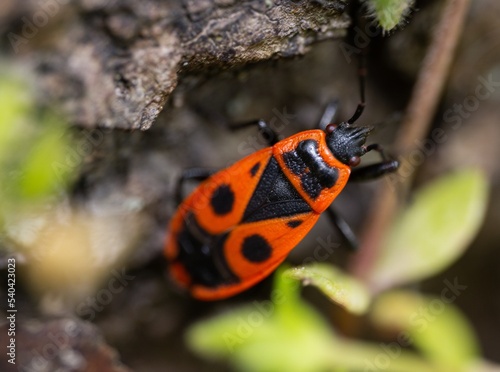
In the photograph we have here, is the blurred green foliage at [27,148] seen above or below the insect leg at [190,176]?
above

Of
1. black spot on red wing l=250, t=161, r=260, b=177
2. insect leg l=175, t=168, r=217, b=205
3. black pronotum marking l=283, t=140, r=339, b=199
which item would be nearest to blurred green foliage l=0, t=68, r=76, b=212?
insect leg l=175, t=168, r=217, b=205

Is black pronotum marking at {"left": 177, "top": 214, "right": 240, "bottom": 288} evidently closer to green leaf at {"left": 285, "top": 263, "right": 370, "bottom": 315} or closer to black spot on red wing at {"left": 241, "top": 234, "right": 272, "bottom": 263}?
black spot on red wing at {"left": 241, "top": 234, "right": 272, "bottom": 263}

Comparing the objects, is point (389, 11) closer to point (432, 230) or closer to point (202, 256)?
point (432, 230)

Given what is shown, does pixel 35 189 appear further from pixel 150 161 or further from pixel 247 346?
pixel 247 346

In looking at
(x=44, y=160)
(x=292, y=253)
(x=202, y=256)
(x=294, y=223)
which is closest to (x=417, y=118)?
(x=294, y=223)

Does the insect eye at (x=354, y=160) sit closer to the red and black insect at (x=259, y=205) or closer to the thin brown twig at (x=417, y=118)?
the red and black insect at (x=259, y=205)

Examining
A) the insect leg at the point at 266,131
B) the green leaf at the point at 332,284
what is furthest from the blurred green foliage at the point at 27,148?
the green leaf at the point at 332,284

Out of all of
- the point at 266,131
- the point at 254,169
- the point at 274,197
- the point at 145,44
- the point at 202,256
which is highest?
the point at 145,44
